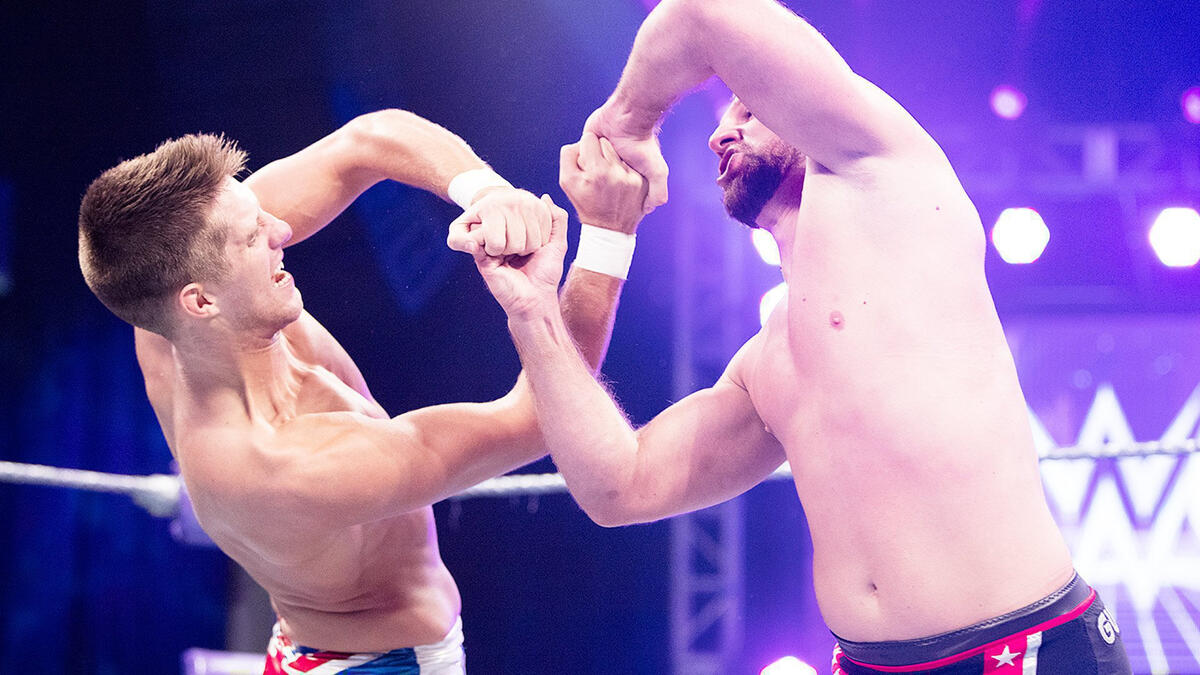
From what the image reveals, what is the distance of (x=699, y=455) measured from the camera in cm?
147

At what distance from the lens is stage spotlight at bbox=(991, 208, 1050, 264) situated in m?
4.04

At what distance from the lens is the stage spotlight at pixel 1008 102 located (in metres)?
3.87

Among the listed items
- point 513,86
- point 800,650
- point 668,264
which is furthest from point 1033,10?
point 800,650

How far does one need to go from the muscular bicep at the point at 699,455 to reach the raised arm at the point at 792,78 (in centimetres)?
42

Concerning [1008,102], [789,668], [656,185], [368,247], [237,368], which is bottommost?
[789,668]

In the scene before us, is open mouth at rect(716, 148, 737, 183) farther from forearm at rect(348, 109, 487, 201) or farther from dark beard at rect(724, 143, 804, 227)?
forearm at rect(348, 109, 487, 201)

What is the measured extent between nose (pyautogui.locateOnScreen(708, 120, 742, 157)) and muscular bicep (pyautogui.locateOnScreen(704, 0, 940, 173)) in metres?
0.22

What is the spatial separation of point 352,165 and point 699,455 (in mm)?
821

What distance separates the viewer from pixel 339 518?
144 cm

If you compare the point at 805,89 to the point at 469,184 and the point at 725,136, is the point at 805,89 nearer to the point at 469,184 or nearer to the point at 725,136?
the point at 725,136

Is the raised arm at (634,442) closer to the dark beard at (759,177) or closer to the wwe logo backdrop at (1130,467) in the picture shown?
the dark beard at (759,177)

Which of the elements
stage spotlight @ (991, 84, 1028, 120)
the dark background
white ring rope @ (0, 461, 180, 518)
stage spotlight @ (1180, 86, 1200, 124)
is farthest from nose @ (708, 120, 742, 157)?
stage spotlight @ (1180, 86, 1200, 124)

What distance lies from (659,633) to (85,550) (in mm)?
2055

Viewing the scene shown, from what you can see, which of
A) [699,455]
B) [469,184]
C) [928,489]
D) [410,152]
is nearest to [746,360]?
[699,455]
